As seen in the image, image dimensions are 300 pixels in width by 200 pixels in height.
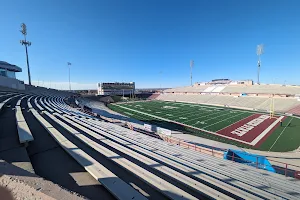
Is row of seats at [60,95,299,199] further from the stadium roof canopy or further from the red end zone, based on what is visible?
the stadium roof canopy

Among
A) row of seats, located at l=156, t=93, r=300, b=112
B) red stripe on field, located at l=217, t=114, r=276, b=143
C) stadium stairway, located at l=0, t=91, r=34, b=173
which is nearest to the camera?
stadium stairway, located at l=0, t=91, r=34, b=173

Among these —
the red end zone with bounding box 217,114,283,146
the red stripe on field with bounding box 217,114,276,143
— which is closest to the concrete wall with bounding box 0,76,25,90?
the red end zone with bounding box 217,114,283,146

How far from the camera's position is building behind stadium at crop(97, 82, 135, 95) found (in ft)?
243

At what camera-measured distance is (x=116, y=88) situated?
7912 centimetres

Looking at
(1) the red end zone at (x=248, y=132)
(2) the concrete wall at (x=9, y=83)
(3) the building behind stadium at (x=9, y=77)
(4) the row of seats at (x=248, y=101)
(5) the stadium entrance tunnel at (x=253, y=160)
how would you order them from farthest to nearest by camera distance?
(4) the row of seats at (x=248, y=101)
(3) the building behind stadium at (x=9, y=77)
(2) the concrete wall at (x=9, y=83)
(1) the red end zone at (x=248, y=132)
(5) the stadium entrance tunnel at (x=253, y=160)

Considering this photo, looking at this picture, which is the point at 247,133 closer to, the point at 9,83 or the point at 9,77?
the point at 9,83

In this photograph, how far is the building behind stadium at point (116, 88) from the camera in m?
74.2

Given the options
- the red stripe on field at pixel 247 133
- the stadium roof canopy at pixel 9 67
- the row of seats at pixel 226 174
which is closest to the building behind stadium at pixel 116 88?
the stadium roof canopy at pixel 9 67

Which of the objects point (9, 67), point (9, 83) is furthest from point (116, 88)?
point (9, 83)

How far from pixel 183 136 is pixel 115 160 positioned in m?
15.2

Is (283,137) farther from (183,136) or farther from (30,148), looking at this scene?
(30,148)

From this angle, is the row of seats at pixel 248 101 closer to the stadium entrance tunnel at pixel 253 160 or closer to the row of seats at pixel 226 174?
the stadium entrance tunnel at pixel 253 160

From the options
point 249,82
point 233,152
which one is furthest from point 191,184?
point 249,82

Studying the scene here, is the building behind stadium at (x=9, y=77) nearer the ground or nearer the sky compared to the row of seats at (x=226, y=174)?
nearer the sky
